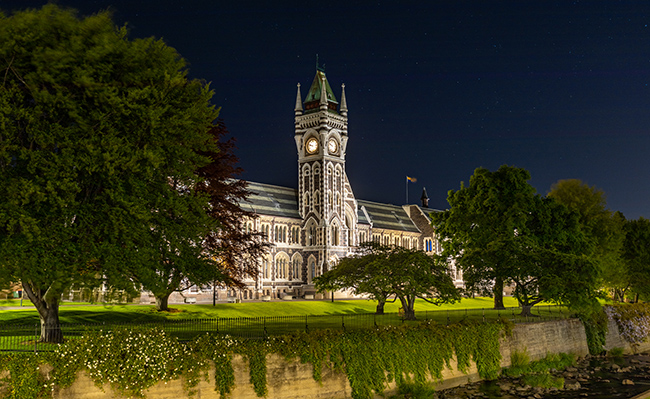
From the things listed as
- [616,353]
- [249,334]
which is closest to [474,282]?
[616,353]

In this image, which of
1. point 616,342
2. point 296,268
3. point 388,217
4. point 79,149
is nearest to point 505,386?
point 616,342

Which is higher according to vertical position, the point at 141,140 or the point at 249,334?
the point at 141,140

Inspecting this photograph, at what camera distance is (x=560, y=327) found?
44969 millimetres

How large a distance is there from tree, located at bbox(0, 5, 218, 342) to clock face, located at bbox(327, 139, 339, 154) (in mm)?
64157

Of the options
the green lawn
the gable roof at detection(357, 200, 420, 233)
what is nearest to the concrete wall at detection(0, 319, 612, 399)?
the green lawn

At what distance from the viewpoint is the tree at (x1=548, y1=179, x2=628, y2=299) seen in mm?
64312

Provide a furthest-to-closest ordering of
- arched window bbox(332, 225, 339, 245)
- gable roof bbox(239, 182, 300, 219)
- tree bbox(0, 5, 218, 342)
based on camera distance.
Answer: arched window bbox(332, 225, 339, 245) → gable roof bbox(239, 182, 300, 219) → tree bbox(0, 5, 218, 342)

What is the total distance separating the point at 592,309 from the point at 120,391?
37.5 m

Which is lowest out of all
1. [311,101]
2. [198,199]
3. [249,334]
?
[249,334]

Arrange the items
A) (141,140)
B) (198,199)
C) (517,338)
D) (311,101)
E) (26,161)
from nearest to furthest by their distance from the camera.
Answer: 1. (26,161)
2. (141,140)
3. (198,199)
4. (517,338)
5. (311,101)

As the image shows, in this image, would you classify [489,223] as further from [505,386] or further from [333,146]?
[333,146]

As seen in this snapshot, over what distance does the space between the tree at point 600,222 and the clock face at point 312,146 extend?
34412 millimetres

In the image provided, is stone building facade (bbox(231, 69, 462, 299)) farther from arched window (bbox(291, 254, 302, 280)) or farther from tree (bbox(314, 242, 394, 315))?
tree (bbox(314, 242, 394, 315))

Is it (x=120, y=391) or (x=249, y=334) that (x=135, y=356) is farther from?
(x=249, y=334)
